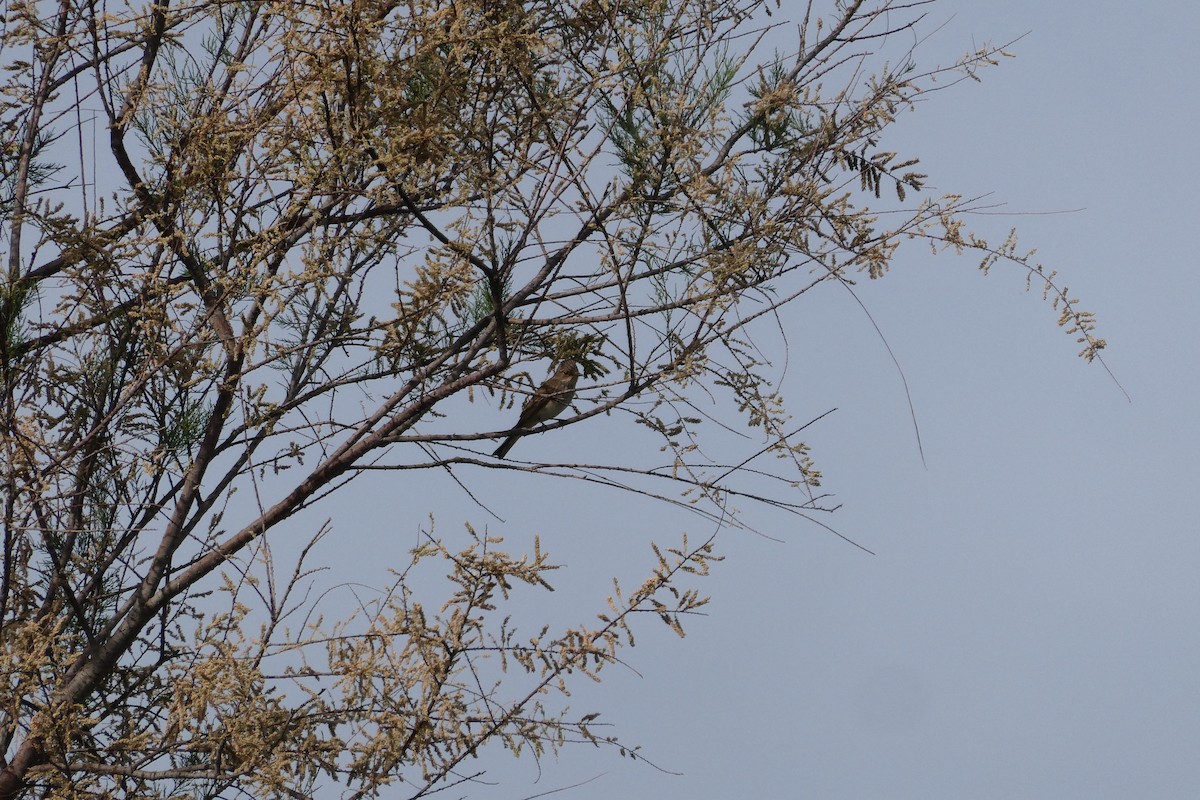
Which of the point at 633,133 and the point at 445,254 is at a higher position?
the point at 633,133

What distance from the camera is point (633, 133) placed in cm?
384

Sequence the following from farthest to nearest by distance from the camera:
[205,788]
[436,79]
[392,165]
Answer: [205,788]
[436,79]
[392,165]

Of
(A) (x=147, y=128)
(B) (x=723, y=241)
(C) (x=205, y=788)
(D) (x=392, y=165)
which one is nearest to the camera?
(D) (x=392, y=165)

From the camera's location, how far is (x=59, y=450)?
3.94 m

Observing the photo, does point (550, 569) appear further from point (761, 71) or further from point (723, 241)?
point (761, 71)

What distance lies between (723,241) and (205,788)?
252 centimetres

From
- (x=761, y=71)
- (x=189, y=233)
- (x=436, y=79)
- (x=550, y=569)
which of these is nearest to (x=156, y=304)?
(x=189, y=233)

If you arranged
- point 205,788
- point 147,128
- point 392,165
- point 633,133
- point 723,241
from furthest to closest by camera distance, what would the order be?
1. point 147,128
2. point 205,788
3. point 633,133
4. point 723,241
5. point 392,165

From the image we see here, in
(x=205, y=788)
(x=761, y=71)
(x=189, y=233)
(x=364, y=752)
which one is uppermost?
(x=761, y=71)

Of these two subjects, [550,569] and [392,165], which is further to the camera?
[550,569]

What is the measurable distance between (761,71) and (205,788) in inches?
119

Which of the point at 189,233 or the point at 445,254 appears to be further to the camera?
the point at 189,233

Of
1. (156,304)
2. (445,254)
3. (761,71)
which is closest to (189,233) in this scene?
(156,304)

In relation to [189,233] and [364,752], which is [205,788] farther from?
[189,233]
